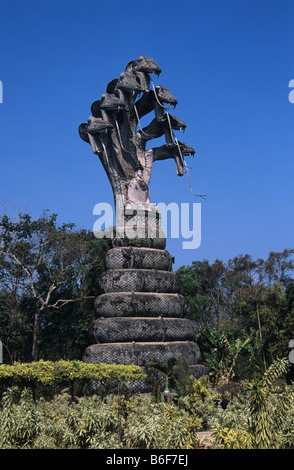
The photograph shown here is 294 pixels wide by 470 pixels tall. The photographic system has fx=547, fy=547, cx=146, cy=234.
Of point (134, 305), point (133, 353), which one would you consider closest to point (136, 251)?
point (134, 305)

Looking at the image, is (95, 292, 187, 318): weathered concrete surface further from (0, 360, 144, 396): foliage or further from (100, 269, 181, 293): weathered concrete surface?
(0, 360, 144, 396): foliage

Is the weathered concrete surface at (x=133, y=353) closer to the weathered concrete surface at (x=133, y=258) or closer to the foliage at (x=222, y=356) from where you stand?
the weathered concrete surface at (x=133, y=258)

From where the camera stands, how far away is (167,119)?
885 inches

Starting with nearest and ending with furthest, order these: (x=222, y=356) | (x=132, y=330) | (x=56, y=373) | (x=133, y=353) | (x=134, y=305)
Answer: (x=56, y=373), (x=133, y=353), (x=132, y=330), (x=134, y=305), (x=222, y=356)

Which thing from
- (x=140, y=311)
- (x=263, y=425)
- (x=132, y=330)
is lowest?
(x=263, y=425)

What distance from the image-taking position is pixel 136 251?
20781 mm

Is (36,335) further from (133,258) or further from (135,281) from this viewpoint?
(135,281)

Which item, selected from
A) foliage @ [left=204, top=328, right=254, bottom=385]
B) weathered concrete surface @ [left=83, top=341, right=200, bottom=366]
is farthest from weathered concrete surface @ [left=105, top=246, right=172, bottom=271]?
foliage @ [left=204, top=328, right=254, bottom=385]

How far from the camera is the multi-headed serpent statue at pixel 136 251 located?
19062 mm

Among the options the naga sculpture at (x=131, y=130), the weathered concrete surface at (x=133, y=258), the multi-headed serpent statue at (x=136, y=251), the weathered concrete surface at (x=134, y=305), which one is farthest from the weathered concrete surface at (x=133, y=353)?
the naga sculpture at (x=131, y=130)

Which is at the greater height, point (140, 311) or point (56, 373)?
point (140, 311)
